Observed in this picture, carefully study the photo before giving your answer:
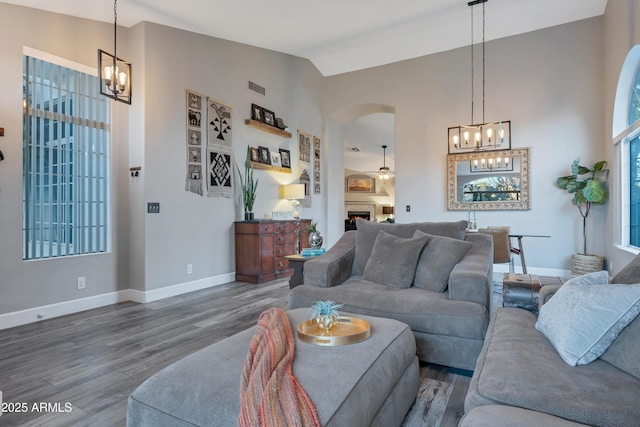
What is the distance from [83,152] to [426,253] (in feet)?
11.7

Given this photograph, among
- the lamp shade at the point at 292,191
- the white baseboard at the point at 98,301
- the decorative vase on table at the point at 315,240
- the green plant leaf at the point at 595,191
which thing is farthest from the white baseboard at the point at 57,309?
the green plant leaf at the point at 595,191

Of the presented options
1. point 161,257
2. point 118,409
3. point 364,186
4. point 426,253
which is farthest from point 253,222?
point 364,186

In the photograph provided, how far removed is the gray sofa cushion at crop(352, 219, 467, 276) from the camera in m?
2.84

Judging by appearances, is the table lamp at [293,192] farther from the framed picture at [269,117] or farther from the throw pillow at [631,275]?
the throw pillow at [631,275]

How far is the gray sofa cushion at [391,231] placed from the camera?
284 cm

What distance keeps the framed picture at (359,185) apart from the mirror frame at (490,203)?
358 inches

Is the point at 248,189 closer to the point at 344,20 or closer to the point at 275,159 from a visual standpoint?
the point at 275,159

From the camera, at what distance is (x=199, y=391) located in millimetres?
1152

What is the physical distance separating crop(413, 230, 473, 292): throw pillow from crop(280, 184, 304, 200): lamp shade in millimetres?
3257

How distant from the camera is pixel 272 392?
3.58 feet

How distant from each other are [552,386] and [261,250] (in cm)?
403

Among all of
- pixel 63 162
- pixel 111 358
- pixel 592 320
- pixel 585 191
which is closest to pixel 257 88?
pixel 63 162

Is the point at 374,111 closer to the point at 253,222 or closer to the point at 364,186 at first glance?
the point at 253,222

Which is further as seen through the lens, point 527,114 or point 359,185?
point 359,185
